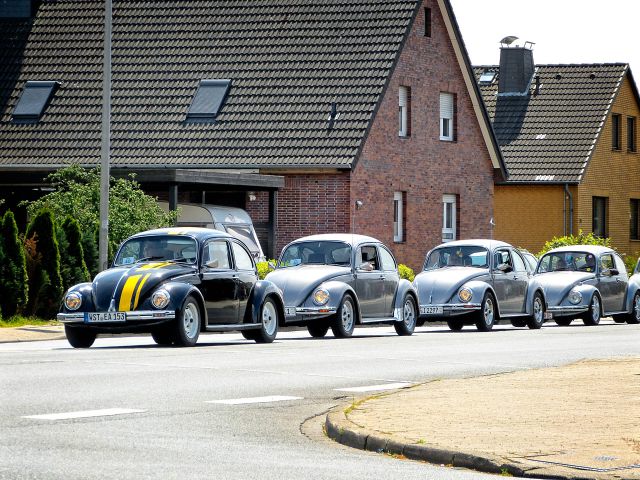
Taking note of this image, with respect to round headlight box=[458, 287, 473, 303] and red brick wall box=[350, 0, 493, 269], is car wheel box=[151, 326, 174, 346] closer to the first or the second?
round headlight box=[458, 287, 473, 303]

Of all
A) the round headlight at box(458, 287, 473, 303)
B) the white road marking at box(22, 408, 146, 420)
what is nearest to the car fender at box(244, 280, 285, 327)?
the round headlight at box(458, 287, 473, 303)

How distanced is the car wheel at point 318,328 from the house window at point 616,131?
105ft

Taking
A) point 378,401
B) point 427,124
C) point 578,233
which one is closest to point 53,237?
point 378,401

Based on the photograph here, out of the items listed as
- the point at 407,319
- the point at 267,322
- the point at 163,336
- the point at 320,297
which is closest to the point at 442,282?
the point at 407,319

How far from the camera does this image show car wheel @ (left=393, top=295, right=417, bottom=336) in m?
28.8

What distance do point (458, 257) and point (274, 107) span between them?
39.0 feet

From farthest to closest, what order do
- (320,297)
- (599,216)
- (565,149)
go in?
(599,216) < (565,149) < (320,297)

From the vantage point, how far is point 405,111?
45.6 m

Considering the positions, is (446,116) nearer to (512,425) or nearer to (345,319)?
(345,319)

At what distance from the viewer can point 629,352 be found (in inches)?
917

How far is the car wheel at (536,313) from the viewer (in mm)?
33062

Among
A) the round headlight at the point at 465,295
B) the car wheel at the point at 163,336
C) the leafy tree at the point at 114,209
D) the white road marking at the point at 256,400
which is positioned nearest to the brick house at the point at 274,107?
the leafy tree at the point at 114,209

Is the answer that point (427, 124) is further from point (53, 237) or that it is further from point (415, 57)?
point (53, 237)

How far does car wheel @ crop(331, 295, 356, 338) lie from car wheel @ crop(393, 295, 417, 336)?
1478 mm
